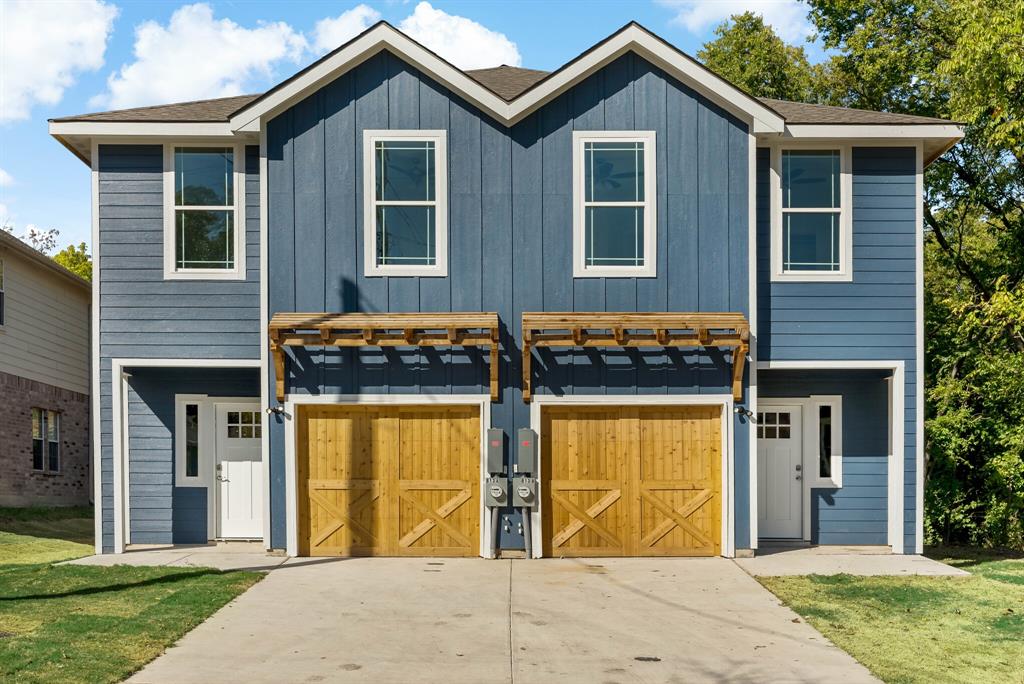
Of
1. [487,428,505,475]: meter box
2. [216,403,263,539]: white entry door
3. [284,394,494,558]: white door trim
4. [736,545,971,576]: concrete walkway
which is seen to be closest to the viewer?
[736,545,971,576]: concrete walkway

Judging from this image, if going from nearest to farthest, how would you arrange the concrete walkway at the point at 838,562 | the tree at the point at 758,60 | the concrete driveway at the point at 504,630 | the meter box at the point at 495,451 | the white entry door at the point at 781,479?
the concrete driveway at the point at 504,630 → the concrete walkway at the point at 838,562 → the meter box at the point at 495,451 → the white entry door at the point at 781,479 → the tree at the point at 758,60

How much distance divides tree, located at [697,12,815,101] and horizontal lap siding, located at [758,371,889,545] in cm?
1600

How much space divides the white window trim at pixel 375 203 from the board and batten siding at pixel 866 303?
4510mm

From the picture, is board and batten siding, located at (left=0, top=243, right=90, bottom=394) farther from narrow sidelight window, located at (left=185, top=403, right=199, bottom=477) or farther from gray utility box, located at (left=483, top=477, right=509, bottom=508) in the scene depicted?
gray utility box, located at (left=483, top=477, right=509, bottom=508)

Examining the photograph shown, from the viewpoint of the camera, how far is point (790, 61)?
31.4m

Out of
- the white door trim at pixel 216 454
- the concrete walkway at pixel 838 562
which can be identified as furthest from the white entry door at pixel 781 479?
the white door trim at pixel 216 454

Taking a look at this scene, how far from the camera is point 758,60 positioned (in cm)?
3058

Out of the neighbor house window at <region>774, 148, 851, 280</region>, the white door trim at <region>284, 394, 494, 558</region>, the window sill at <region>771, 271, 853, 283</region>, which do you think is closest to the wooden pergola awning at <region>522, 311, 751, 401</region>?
the white door trim at <region>284, 394, 494, 558</region>

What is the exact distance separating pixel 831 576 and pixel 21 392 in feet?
55.6

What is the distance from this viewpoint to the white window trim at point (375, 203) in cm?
1454

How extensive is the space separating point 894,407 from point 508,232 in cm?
608

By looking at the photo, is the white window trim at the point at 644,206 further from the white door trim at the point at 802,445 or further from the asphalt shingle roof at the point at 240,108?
the white door trim at the point at 802,445

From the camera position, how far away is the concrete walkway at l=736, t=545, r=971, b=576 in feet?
44.5

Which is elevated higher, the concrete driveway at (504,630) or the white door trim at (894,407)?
the white door trim at (894,407)
